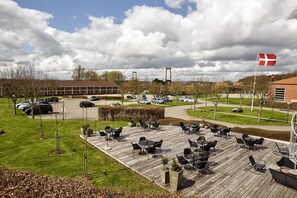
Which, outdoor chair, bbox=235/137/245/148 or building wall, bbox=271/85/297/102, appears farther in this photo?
building wall, bbox=271/85/297/102

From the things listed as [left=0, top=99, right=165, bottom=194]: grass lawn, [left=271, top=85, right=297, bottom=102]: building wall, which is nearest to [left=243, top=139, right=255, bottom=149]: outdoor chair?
[left=0, top=99, right=165, bottom=194]: grass lawn

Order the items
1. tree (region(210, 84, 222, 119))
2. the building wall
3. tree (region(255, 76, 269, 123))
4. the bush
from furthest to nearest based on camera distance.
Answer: the building wall → tree (region(210, 84, 222, 119)) → tree (region(255, 76, 269, 123)) → the bush

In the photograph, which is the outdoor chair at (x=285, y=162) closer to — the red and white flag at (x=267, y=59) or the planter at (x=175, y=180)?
the planter at (x=175, y=180)

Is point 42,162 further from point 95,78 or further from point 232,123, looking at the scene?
point 95,78

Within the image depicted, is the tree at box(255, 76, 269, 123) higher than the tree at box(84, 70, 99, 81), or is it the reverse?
the tree at box(84, 70, 99, 81)

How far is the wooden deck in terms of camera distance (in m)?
8.95

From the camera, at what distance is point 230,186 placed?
9328 mm

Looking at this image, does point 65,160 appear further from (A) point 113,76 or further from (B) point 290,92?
(A) point 113,76

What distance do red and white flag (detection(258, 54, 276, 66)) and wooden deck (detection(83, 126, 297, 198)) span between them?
18.8m

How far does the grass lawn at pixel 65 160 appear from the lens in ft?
31.9

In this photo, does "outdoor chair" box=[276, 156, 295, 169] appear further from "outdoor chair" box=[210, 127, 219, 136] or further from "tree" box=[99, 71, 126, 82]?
"tree" box=[99, 71, 126, 82]

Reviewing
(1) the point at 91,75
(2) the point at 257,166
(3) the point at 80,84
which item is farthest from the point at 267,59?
(1) the point at 91,75

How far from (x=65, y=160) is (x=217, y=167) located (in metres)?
8.93

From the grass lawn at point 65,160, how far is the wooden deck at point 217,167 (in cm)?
72
